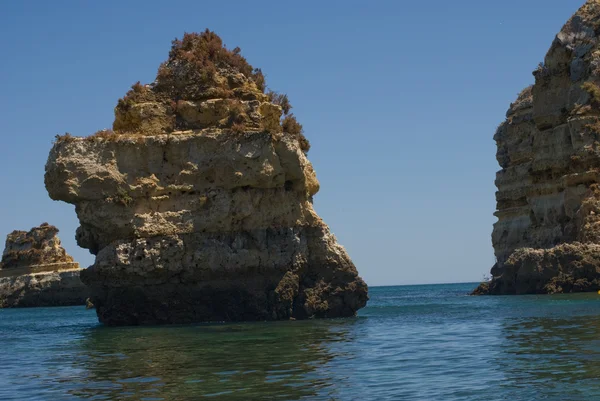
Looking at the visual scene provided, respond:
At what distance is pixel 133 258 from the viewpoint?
97.4ft

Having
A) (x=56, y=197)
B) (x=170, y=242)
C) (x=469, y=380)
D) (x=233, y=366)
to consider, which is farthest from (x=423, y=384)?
(x=56, y=197)

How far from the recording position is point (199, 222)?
3017cm

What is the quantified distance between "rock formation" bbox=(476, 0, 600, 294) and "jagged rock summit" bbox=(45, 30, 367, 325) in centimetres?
2344

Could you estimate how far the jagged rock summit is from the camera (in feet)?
98.2

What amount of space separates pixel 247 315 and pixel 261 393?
16209 millimetres

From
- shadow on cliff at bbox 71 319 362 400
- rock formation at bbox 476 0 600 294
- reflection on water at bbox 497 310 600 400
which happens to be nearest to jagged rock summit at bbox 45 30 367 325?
shadow on cliff at bbox 71 319 362 400

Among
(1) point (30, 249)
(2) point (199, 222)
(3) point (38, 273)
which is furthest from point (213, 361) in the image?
(1) point (30, 249)

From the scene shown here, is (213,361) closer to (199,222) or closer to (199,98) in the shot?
(199,222)

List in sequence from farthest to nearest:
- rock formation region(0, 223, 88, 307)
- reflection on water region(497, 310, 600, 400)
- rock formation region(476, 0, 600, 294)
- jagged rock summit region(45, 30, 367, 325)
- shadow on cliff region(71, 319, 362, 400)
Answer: rock formation region(0, 223, 88, 307), rock formation region(476, 0, 600, 294), jagged rock summit region(45, 30, 367, 325), shadow on cliff region(71, 319, 362, 400), reflection on water region(497, 310, 600, 400)

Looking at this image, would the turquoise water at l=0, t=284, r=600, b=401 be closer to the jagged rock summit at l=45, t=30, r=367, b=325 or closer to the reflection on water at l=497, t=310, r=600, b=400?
the reflection on water at l=497, t=310, r=600, b=400

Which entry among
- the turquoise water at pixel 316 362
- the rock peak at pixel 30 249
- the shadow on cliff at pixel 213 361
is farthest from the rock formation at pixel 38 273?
the shadow on cliff at pixel 213 361

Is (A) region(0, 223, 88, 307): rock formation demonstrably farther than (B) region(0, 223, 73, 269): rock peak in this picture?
No

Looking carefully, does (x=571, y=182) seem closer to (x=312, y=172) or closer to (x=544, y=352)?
(x=312, y=172)

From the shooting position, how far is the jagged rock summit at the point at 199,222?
29922 millimetres
